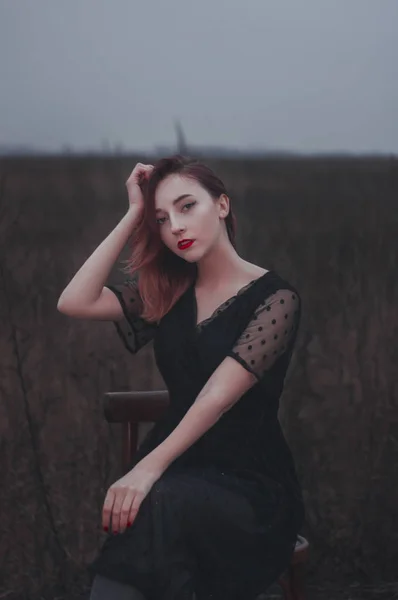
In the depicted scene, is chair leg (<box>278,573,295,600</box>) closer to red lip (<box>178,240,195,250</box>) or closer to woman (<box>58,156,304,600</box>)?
woman (<box>58,156,304,600</box>)

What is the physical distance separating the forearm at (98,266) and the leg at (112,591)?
0.50 m

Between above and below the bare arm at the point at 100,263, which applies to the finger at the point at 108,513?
below

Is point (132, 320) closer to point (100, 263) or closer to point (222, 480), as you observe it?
point (100, 263)

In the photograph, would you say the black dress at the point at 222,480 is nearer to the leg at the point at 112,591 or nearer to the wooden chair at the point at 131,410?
the leg at the point at 112,591

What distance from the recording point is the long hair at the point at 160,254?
1621 millimetres

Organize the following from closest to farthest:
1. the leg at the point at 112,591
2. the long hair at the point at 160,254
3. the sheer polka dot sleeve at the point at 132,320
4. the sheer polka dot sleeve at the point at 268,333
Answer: the leg at the point at 112,591 < the sheer polka dot sleeve at the point at 268,333 < the long hair at the point at 160,254 < the sheer polka dot sleeve at the point at 132,320

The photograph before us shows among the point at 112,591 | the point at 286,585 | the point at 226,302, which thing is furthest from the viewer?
the point at 286,585

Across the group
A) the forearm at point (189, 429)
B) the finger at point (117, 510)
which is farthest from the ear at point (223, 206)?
the finger at point (117, 510)

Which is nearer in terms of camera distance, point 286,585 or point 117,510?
point 117,510

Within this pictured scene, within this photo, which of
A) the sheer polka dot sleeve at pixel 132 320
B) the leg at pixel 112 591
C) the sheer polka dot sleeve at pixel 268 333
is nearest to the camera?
the leg at pixel 112 591

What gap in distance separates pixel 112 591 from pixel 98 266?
1.87ft

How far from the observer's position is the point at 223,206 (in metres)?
1.64

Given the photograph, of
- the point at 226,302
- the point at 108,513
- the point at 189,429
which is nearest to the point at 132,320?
the point at 226,302

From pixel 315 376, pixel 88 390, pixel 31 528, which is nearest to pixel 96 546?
pixel 31 528
